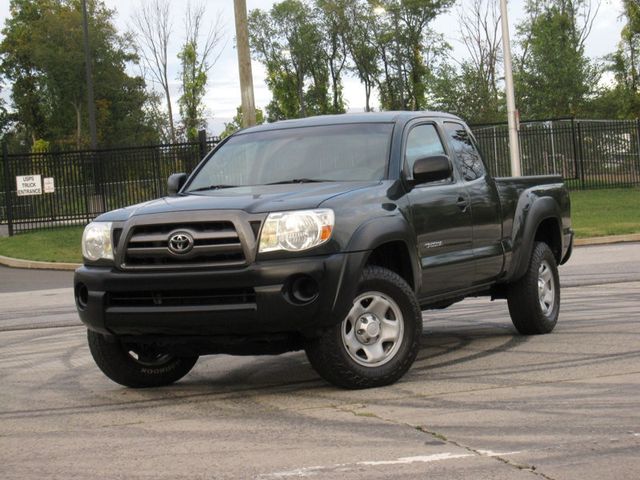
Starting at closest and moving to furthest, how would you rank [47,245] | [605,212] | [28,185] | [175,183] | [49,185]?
[175,183] → [47,245] → [605,212] → [28,185] → [49,185]

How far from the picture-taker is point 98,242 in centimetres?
739

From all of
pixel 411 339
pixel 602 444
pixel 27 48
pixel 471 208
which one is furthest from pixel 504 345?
pixel 27 48

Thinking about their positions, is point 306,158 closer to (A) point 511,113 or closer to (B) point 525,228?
(B) point 525,228

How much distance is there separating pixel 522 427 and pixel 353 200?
2.00 metres

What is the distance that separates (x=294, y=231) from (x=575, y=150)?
29.6m

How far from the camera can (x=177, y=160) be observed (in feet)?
103

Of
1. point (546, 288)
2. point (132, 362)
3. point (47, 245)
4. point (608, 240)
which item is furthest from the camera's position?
point (47, 245)

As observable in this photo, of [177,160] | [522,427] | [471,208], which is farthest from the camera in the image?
[177,160]

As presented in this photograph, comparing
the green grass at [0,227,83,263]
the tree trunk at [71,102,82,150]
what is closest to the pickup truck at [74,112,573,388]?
the green grass at [0,227,83,263]

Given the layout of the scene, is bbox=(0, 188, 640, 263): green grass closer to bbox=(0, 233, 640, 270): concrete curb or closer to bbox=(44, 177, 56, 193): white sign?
bbox=(0, 233, 640, 270): concrete curb

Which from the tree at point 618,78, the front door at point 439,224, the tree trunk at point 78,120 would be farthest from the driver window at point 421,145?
the tree trunk at point 78,120

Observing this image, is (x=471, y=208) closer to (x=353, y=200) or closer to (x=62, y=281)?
(x=353, y=200)

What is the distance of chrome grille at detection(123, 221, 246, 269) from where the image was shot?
6852 millimetres

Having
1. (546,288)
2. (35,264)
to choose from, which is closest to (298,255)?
(546,288)
